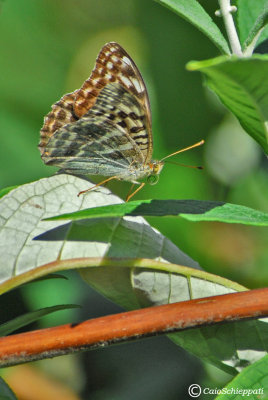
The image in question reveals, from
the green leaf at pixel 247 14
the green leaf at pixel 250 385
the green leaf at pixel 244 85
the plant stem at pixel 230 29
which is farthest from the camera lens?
the green leaf at pixel 247 14

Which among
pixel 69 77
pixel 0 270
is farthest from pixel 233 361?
pixel 69 77

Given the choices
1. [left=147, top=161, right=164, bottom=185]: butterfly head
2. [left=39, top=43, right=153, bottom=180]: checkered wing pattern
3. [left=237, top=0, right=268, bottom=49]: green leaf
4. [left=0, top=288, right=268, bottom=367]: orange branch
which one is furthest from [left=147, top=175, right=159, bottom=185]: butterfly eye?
[left=0, top=288, right=268, bottom=367]: orange branch

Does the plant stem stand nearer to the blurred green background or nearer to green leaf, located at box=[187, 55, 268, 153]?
green leaf, located at box=[187, 55, 268, 153]

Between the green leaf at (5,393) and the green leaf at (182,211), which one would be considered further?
the green leaf at (5,393)

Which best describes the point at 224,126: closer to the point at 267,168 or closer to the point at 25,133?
the point at 267,168

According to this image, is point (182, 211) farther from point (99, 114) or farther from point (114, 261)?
point (99, 114)

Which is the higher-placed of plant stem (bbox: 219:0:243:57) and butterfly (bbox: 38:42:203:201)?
plant stem (bbox: 219:0:243:57)

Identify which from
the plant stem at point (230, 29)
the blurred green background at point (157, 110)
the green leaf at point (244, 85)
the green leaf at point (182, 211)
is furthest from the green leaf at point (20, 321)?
the plant stem at point (230, 29)

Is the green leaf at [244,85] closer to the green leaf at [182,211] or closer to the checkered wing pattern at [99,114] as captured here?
the green leaf at [182,211]
